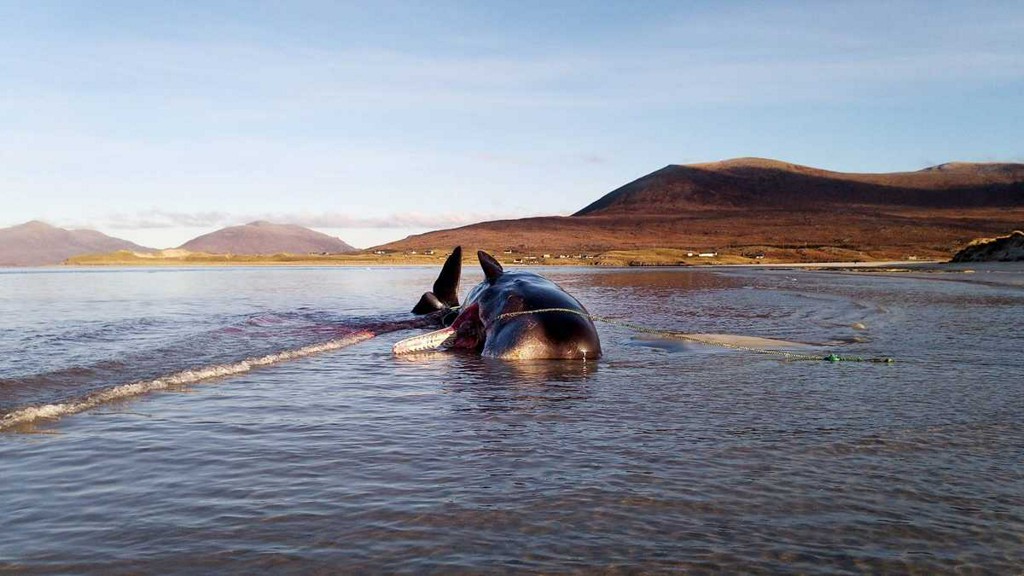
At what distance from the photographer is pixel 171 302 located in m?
23.3

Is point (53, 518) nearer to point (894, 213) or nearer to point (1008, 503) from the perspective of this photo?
point (1008, 503)

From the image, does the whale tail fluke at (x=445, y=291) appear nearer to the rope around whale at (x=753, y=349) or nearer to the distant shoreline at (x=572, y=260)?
the rope around whale at (x=753, y=349)

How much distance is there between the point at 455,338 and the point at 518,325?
75.0 inches

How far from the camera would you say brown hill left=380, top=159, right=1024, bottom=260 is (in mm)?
102562

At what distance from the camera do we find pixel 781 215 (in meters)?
131

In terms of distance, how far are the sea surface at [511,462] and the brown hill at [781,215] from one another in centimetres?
7804

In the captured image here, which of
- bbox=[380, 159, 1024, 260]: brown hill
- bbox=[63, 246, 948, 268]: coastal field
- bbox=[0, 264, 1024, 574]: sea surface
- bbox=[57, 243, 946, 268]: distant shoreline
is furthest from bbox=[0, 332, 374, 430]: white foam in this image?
bbox=[380, 159, 1024, 260]: brown hill

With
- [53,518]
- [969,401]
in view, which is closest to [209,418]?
[53,518]

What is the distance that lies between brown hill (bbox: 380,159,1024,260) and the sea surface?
256 feet

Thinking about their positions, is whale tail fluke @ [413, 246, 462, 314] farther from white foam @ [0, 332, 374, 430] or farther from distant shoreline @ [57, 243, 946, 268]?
distant shoreline @ [57, 243, 946, 268]

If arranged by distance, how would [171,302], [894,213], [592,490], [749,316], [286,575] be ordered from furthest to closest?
[894,213] → [171,302] → [749,316] → [592,490] → [286,575]

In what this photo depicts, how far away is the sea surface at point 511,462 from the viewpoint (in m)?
3.75

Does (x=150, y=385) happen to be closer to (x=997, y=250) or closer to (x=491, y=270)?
(x=491, y=270)

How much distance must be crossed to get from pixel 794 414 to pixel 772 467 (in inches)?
79.1
